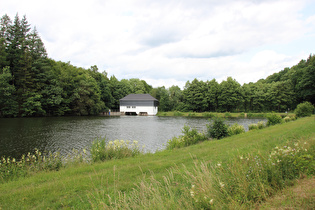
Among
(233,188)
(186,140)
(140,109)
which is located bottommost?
(186,140)

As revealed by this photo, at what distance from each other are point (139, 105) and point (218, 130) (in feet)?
168

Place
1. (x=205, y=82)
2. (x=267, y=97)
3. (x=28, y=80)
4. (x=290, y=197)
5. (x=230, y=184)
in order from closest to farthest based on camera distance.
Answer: (x=290, y=197) < (x=230, y=184) < (x=28, y=80) < (x=267, y=97) < (x=205, y=82)

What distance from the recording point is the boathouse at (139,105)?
6312cm

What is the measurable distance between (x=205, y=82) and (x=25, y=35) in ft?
188

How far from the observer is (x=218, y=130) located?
14.0 metres

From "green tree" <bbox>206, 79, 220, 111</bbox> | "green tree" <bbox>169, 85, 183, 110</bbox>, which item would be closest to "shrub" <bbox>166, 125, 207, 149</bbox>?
"green tree" <bbox>206, 79, 220, 111</bbox>

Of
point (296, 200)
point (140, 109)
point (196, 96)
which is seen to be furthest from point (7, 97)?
point (196, 96)

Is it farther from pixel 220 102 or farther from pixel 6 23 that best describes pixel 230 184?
pixel 220 102

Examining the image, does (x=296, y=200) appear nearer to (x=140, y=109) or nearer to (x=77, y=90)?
(x=77, y=90)

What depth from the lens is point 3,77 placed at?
3356cm

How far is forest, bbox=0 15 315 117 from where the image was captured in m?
39.6

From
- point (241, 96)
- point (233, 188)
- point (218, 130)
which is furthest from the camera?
point (241, 96)

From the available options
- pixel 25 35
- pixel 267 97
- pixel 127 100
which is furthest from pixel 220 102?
pixel 25 35

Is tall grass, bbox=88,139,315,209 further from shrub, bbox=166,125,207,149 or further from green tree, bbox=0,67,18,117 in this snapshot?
green tree, bbox=0,67,18,117
